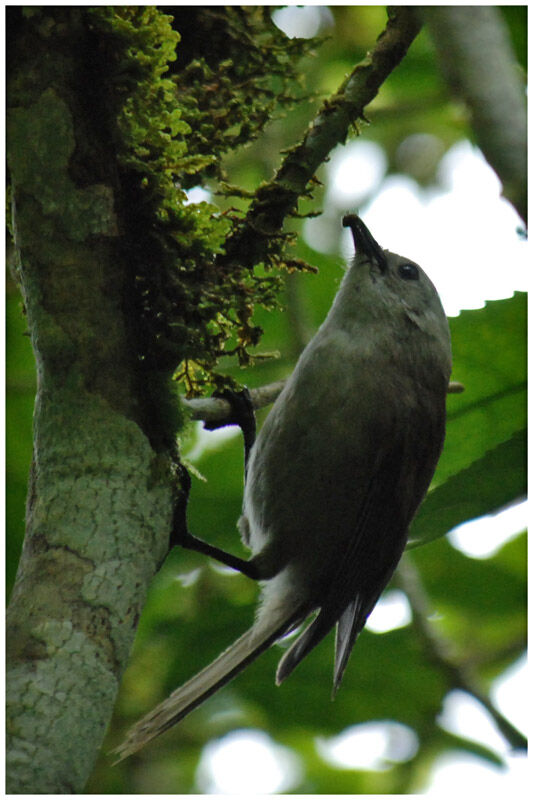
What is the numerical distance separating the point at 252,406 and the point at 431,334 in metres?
0.68

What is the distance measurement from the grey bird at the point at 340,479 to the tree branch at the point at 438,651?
0.91 ft

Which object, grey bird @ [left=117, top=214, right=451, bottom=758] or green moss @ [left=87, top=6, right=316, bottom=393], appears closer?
green moss @ [left=87, top=6, right=316, bottom=393]

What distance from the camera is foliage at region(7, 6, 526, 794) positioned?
1983 millimetres

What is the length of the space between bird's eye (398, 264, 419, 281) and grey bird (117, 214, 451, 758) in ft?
1.20

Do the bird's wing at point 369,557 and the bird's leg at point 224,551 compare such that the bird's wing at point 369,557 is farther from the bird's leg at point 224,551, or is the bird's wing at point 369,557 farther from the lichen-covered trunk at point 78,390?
the lichen-covered trunk at point 78,390

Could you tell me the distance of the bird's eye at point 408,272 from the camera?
311 cm

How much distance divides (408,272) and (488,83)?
6.39 ft

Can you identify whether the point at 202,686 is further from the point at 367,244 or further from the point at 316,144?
the point at 367,244

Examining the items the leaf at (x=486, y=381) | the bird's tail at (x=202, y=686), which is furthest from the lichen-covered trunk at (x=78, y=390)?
the leaf at (x=486, y=381)

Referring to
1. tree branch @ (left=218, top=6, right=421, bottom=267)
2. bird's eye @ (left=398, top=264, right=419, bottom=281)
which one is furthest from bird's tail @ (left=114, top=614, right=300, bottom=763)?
bird's eye @ (left=398, top=264, right=419, bottom=281)

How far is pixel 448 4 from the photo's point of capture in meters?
1.33

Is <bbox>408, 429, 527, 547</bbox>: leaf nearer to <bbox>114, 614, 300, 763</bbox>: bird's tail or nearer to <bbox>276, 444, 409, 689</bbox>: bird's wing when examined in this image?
<bbox>276, 444, 409, 689</bbox>: bird's wing

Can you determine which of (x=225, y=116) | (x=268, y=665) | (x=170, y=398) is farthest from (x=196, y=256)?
(x=268, y=665)

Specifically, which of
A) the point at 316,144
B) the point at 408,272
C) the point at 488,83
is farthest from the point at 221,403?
the point at 488,83
